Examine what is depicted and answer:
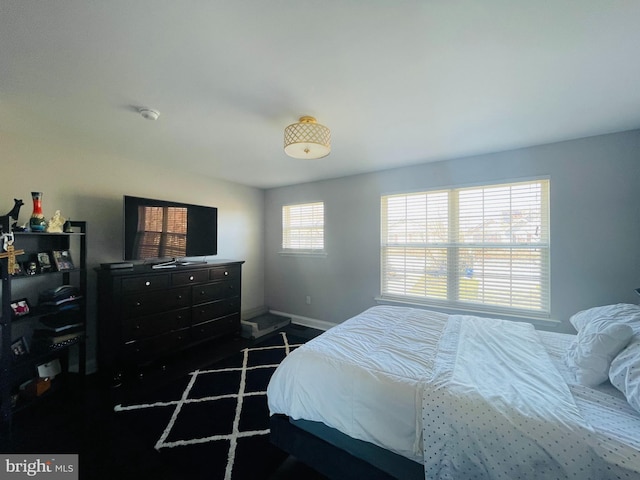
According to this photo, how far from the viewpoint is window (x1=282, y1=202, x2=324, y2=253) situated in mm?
4109

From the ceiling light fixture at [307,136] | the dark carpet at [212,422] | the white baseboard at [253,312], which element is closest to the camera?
the dark carpet at [212,422]

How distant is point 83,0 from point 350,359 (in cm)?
207

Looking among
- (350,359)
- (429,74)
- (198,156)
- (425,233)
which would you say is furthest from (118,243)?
(425,233)

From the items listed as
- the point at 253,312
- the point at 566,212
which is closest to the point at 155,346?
the point at 253,312

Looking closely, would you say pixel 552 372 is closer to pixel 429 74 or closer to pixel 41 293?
pixel 429 74

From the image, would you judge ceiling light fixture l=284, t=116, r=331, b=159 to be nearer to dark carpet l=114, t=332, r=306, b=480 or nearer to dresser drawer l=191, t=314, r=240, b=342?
dark carpet l=114, t=332, r=306, b=480

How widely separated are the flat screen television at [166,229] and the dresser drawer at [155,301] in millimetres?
432

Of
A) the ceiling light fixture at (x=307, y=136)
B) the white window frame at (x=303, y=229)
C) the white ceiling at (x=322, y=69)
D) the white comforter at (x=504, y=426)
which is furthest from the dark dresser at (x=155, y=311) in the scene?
the white comforter at (x=504, y=426)

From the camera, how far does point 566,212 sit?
247 centimetres

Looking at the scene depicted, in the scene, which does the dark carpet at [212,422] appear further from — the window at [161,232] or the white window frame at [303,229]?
the white window frame at [303,229]

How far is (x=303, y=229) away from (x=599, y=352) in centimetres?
354

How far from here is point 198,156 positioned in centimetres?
292

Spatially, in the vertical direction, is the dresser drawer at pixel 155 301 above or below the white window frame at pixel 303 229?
below

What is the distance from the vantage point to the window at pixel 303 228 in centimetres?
411
